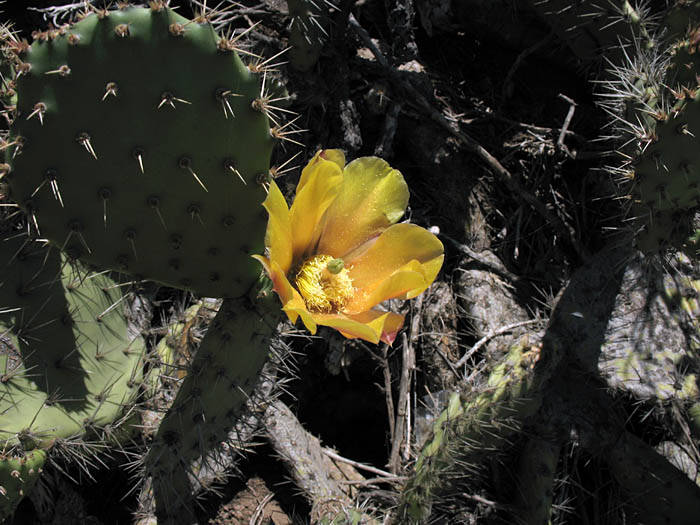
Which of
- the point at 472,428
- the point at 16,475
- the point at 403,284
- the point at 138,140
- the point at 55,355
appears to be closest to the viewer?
the point at 138,140

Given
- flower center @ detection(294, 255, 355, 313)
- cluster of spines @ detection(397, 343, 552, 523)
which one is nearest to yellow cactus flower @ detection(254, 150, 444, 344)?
flower center @ detection(294, 255, 355, 313)

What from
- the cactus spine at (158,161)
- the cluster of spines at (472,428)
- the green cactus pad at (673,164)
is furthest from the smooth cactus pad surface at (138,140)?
the green cactus pad at (673,164)

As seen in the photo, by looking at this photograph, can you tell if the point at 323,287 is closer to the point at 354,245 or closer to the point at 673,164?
the point at 354,245

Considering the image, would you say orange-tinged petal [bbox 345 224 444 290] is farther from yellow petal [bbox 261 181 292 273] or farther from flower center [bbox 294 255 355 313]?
yellow petal [bbox 261 181 292 273]

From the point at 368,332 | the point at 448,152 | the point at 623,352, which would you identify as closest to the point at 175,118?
the point at 368,332

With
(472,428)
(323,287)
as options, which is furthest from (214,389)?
(472,428)

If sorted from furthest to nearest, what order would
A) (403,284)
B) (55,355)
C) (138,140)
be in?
1. (55,355)
2. (403,284)
3. (138,140)
